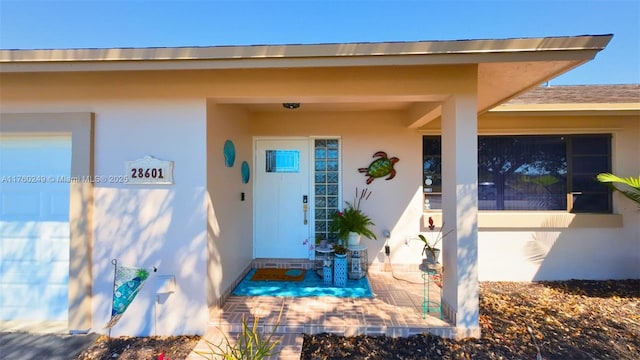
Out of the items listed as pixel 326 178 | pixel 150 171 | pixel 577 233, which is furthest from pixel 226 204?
pixel 577 233

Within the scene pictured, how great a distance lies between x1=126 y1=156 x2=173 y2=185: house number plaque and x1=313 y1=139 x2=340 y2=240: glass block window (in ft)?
8.75

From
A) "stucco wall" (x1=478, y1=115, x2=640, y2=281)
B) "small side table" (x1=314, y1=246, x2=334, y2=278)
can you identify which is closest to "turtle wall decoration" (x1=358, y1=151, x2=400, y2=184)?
"small side table" (x1=314, y1=246, x2=334, y2=278)

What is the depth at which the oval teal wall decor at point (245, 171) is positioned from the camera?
4.65 metres

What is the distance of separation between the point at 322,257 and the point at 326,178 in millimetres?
1439

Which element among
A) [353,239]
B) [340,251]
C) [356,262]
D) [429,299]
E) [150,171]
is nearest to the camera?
[150,171]

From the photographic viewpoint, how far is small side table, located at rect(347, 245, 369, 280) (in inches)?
184

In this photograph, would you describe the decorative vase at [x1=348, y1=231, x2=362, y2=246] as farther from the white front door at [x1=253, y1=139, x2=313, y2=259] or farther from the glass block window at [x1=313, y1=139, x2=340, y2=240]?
the white front door at [x1=253, y1=139, x2=313, y2=259]

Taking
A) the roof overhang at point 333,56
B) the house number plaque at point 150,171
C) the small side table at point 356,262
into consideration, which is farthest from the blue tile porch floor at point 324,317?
the roof overhang at point 333,56

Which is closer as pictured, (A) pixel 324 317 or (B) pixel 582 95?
(A) pixel 324 317

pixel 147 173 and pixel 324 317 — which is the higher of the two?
pixel 147 173

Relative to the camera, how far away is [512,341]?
3021mm

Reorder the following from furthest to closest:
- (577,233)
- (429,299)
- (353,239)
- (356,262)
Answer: (577,233) → (353,239) → (356,262) → (429,299)

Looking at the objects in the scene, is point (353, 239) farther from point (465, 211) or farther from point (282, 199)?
point (465, 211)

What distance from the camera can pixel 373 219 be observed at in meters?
5.20
